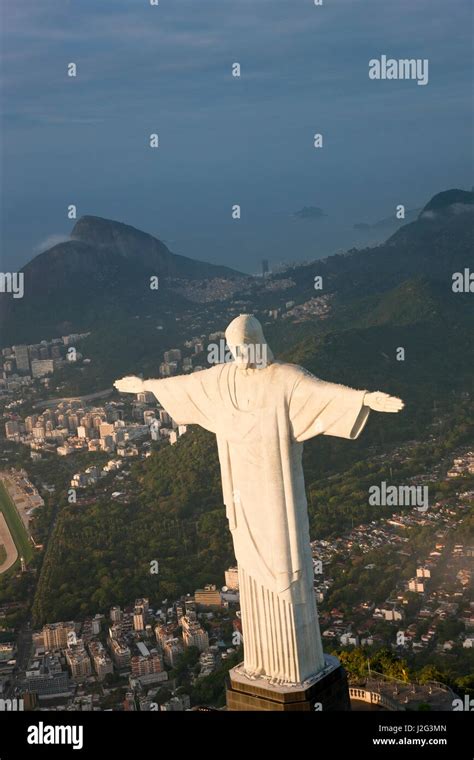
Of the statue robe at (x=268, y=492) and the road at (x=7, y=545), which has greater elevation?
the statue robe at (x=268, y=492)

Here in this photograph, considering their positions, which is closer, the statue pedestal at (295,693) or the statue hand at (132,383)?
the statue pedestal at (295,693)

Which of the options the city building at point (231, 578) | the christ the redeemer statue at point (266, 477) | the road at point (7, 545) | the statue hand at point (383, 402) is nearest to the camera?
the statue hand at point (383, 402)

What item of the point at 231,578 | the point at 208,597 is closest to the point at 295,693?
the point at 208,597

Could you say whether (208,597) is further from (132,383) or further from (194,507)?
(132,383)

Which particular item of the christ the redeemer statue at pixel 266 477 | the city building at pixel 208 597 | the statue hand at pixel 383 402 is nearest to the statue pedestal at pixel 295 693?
the christ the redeemer statue at pixel 266 477

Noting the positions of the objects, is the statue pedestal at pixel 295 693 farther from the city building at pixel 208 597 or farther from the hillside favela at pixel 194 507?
the city building at pixel 208 597

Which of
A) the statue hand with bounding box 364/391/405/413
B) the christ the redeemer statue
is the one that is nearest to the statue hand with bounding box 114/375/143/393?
the christ the redeemer statue

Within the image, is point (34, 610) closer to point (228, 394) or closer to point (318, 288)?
point (228, 394)
